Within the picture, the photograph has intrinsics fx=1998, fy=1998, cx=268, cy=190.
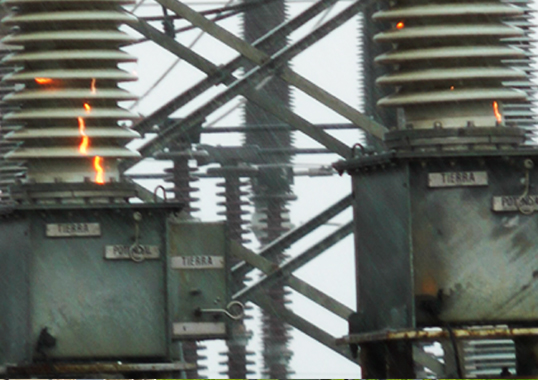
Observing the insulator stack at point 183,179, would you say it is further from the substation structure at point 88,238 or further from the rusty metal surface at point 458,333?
the rusty metal surface at point 458,333

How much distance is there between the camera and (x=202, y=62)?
1566cm

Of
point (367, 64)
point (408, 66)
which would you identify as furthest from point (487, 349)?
point (408, 66)

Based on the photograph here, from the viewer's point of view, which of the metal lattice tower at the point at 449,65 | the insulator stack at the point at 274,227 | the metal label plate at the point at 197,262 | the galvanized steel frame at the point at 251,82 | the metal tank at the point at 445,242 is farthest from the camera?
the insulator stack at the point at 274,227

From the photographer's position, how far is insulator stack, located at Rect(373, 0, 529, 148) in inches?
459

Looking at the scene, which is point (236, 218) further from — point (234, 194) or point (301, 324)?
point (301, 324)

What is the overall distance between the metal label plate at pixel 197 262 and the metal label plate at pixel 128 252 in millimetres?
356

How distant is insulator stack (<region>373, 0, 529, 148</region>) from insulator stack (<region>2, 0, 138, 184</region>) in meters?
1.85

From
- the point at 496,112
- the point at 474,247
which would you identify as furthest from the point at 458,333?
the point at 496,112

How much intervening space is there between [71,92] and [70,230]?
1.05 meters

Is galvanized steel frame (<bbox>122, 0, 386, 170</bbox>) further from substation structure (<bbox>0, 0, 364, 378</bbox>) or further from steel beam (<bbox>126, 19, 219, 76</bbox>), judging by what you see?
substation structure (<bbox>0, 0, 364, 378</bbox>)

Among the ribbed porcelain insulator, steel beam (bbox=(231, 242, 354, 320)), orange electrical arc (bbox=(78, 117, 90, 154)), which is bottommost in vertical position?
steel beam (bbox=(231, 242, 354, 320))

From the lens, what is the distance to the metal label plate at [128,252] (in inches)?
467

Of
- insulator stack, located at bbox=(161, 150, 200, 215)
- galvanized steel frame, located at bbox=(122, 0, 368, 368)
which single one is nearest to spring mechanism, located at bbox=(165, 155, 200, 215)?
insulator stack, located at bbox=(161, 150, 200, 215)

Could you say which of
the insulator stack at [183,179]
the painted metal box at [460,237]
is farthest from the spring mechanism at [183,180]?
the painted metal box at [460,237]
